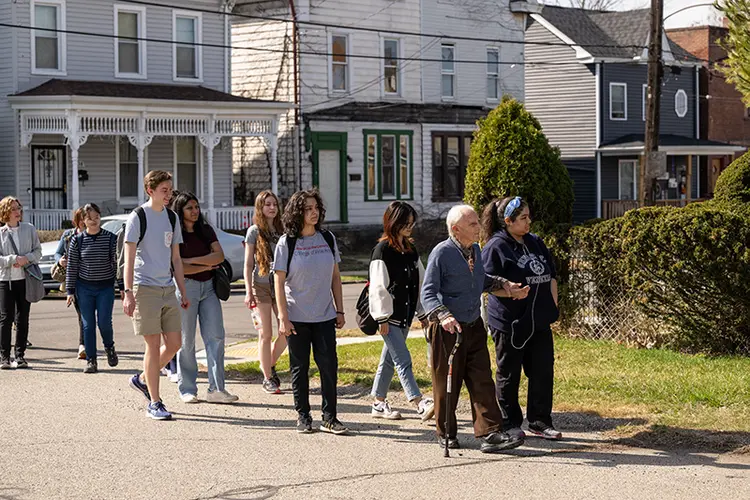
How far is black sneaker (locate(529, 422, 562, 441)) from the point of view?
910 centimetres

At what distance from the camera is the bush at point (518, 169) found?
553 inches

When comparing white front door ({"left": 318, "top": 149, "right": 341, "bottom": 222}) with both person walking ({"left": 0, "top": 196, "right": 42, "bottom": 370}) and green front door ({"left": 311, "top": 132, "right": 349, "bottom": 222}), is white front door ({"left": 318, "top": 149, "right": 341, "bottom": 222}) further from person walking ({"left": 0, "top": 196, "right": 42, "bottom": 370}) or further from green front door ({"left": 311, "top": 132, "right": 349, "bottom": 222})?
person walking ({"left": 0, "top": 196, "right": 42, "bottom": 370})

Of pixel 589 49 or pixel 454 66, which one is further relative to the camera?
pixel 589 49

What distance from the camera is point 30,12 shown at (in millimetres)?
29812

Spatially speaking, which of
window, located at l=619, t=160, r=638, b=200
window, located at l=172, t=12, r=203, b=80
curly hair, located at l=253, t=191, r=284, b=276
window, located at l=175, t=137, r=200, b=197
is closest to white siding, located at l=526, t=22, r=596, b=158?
window, located at l=619, t=160, r=638, b=200

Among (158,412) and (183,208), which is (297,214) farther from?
(158,412)

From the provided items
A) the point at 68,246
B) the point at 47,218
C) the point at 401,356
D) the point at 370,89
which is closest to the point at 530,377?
the point at 401,356

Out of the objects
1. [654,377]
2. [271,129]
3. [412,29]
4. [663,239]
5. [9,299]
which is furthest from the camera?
[412,29]

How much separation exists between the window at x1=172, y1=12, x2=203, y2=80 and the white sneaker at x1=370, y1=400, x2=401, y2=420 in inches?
953

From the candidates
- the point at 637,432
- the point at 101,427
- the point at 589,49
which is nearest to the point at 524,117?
the point at 637,432

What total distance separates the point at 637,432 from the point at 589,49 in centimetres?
3835

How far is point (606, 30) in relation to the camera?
1896 inches

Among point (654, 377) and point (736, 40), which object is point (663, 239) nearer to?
point (654, 377)

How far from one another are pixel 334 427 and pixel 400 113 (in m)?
29.0
